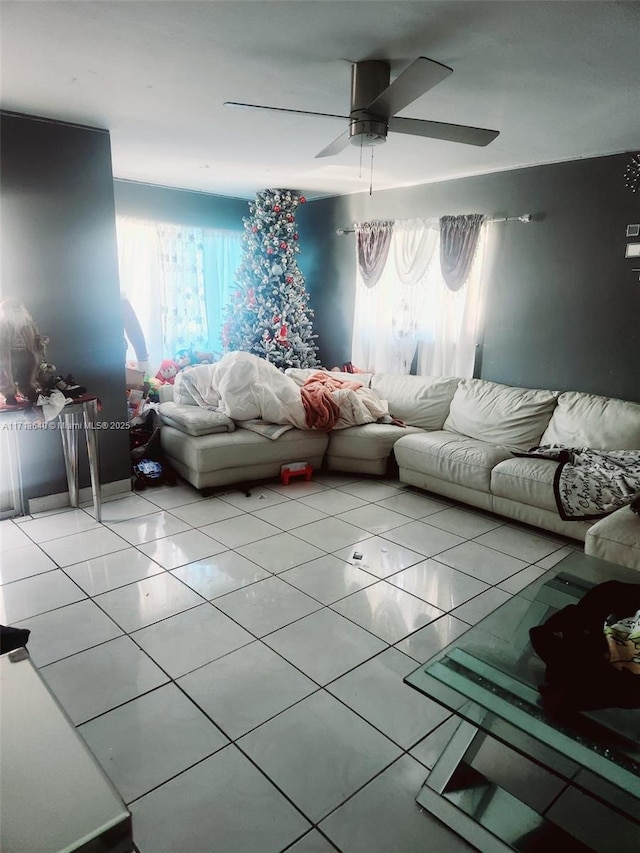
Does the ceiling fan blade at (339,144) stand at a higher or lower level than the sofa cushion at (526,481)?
higher

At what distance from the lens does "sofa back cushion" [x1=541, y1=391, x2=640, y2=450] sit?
349 centimetres

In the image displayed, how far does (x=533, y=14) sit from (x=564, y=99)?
956 millimetres

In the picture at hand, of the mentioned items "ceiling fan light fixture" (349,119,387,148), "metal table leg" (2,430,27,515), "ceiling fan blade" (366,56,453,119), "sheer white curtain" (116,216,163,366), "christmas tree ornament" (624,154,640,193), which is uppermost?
"christmas tree ornament" (624,154,640,193)

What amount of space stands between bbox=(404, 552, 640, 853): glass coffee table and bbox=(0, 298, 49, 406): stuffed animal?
2.69 meters

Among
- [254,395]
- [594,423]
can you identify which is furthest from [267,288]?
[594,423]

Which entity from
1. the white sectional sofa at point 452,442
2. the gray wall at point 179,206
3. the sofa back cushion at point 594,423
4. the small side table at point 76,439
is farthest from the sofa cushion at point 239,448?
the gray wall at point 179,206

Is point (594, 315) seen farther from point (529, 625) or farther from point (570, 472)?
point (529, 625)

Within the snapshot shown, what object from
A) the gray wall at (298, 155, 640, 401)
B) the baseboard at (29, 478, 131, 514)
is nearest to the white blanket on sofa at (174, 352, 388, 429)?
the baseboard at (29, 478, 131, 514)

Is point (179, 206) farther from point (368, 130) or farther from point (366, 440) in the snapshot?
point (368, 130)

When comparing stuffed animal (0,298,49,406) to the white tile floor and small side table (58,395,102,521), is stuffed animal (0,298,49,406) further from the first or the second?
the white tile floor

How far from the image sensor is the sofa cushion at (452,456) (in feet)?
12.0

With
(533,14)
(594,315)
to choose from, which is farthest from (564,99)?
(594,315)

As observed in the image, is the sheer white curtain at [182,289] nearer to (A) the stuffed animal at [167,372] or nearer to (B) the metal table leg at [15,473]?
(A) the stuffed animal at [167,372]

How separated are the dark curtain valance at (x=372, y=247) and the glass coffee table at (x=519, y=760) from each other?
412cm
